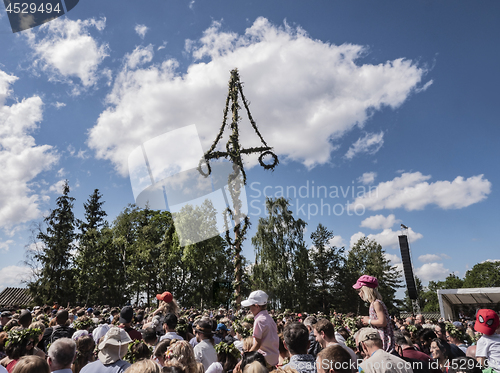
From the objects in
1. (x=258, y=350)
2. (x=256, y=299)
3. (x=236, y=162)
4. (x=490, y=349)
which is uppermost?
(x=236, y=162)

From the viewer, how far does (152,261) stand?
3450 centimetres

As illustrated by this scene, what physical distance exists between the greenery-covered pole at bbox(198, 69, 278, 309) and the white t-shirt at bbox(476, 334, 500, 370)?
21.4 feet

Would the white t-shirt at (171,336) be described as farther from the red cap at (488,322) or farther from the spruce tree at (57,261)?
the spruce tree at (57,261)

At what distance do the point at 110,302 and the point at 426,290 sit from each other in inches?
4306

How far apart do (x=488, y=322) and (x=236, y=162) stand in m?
7.70

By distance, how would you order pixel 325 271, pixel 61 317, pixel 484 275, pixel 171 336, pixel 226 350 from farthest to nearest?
1. pixel 484 275
2. pixel 325 271
3. pixel 61 317
4. pixel 171 336
5. pixel 226 350

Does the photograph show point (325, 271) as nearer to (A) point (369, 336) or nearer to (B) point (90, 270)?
(B) point (90, 270)

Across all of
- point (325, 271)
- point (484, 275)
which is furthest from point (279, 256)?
point (484, 275)

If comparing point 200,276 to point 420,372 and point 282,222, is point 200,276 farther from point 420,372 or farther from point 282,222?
point 420,372

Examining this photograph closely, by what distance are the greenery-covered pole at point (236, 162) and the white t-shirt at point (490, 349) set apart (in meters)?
6.51

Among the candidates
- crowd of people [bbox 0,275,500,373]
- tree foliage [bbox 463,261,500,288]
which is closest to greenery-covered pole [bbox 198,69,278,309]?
crowd of people [bbox 0,275,500,373]

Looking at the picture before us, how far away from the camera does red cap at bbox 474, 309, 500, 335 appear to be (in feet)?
13.8

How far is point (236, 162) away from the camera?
409 inches

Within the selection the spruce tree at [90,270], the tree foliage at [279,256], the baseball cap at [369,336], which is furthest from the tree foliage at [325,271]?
the baseball cap at [369,336]
